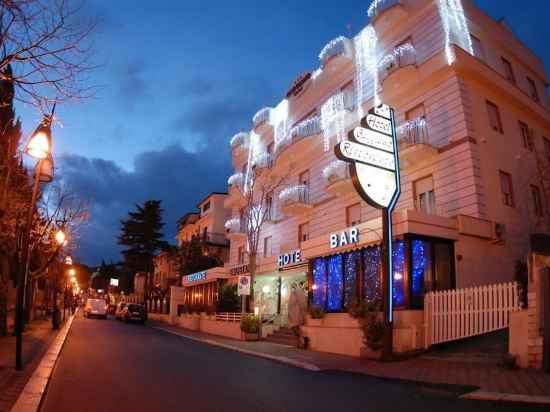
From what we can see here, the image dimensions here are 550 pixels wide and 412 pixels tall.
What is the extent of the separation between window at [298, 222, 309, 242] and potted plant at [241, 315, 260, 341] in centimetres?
571

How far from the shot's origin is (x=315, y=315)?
17.7 metres

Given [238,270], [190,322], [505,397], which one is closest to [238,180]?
[238,270]

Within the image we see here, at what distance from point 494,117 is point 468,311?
9.89 meters

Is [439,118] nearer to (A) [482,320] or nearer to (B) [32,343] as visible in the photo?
(A) [482,320]

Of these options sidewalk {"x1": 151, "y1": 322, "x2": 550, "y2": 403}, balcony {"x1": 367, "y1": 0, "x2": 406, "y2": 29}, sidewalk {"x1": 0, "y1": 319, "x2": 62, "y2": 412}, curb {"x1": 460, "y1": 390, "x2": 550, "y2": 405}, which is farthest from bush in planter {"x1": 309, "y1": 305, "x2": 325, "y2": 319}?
balcony {"x1": 367, "y1": 0, "x2": 406, "y2": 29}

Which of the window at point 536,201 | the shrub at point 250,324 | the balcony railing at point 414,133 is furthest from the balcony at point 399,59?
the shrub at point 250,324

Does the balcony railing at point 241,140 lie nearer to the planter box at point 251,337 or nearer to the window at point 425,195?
the planter box at point 251,337

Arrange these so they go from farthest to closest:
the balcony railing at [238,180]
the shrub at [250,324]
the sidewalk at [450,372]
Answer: the balcony railing at [238,180], the shrub at [250,324], the sidewalk at [450,372]

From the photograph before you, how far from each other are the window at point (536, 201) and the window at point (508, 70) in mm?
5198

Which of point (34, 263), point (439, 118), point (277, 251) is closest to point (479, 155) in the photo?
point (439, 118)

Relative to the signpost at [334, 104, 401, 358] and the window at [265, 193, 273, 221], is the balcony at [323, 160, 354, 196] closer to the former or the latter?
the signpost at [334, 104, 401, 358]

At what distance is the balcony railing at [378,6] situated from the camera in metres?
21.1

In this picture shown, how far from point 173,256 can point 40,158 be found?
36879 millimetres

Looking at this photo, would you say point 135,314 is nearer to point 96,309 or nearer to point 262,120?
point 96,309
